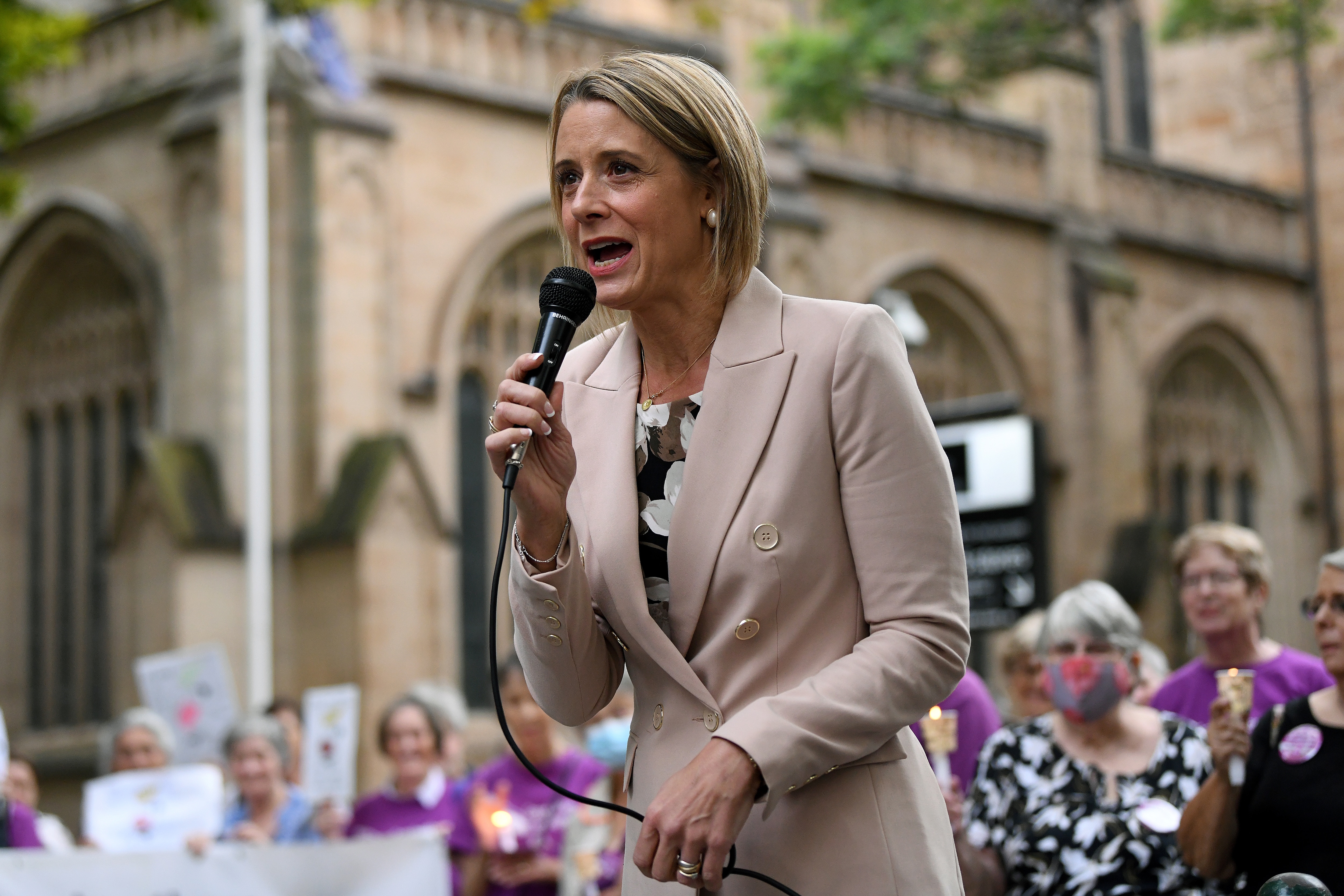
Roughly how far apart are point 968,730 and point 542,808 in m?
1.67

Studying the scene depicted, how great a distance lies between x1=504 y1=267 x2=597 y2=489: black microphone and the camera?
226 centimetres

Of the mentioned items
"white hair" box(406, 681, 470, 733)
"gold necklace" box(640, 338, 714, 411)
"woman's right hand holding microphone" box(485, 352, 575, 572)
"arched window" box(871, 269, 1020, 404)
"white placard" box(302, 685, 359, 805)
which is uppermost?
"arched window" box(871, 269, 1020, 404)

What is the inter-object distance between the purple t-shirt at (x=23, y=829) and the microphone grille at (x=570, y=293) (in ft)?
16.1

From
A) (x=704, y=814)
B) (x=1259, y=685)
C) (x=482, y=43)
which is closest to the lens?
(x=704, y=814)

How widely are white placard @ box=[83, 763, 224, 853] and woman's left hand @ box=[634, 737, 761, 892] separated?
17.0ft

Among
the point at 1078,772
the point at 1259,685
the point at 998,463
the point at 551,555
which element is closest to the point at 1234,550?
the point at 1259,685

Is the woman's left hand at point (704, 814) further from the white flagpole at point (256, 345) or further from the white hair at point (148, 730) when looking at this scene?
the white flagpole at point (256, 345)

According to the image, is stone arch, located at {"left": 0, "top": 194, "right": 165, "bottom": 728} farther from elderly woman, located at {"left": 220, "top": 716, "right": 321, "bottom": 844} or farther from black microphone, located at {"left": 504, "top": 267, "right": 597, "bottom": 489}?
black microphone, located at {"left": 504, "top": 267, "right": 597, "bottom": 489}

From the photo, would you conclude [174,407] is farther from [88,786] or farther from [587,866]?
[587,866]

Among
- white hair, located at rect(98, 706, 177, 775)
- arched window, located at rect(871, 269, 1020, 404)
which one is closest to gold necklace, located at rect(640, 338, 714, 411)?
white hair, located at rect(98, 706, 177, 775)

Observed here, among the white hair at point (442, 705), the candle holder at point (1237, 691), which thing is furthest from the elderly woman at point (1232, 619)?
the white hair at point (442, 705)

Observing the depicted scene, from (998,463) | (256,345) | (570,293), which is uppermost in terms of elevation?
(256,345)

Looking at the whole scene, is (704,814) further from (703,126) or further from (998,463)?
(998,463)

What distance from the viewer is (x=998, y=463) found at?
34.1 ft
